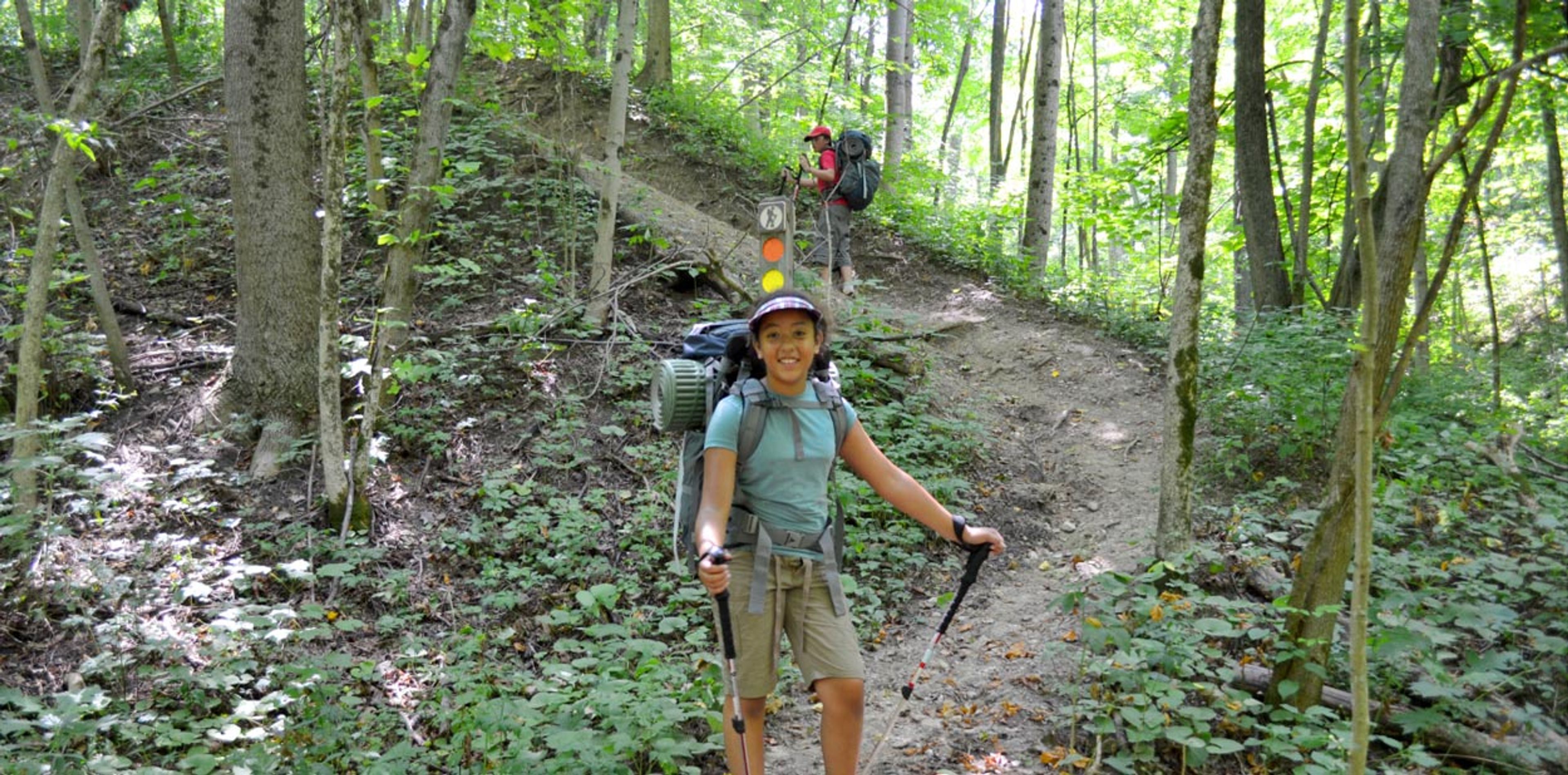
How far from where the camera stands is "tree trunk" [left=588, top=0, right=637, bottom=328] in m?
8.42

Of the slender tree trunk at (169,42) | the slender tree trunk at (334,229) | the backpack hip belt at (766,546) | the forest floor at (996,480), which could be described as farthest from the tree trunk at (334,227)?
the slender tree trunk at (169,42)

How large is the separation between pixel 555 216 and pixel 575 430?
411 cm

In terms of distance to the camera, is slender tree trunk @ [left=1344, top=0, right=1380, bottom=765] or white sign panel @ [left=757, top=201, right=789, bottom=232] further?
white sign panel @ [left=757, top=201, right=789, bottom=232]

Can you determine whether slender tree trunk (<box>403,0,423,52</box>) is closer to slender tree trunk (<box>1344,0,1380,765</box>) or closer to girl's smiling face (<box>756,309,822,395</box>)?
girl's smiling face (<box>756,309,822,395</box>)

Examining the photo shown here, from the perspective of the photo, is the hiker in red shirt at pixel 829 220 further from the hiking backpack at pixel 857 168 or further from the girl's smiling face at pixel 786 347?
the girl's smiling face at pixel 786 347

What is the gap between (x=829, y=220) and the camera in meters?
11.2

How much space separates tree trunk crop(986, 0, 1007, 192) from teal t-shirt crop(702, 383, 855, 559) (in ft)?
61.8

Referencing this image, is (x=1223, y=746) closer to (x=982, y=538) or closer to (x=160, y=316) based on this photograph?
Answer: (x=982, y=538)

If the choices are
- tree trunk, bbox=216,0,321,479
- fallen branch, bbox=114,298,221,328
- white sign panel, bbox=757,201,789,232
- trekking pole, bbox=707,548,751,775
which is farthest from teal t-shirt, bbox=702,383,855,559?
fallen branch, bbox=114,298,221,328

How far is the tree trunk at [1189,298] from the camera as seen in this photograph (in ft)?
18.7

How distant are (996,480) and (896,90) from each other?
36.8 ft

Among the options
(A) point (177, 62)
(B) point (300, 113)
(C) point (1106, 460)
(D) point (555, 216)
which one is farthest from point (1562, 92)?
(A) point (177, 62)

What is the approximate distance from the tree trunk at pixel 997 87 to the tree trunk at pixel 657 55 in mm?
7384

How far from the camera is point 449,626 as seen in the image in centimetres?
575
